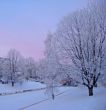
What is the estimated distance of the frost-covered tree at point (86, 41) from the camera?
24547mm

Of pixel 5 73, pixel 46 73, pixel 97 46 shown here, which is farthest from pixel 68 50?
pixel 5 73

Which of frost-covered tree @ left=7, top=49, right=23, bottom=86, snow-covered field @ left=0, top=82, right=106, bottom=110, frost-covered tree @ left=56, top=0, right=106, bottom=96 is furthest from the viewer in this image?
frost-covered tree @ left=7, top=49, right=23, bottom=86

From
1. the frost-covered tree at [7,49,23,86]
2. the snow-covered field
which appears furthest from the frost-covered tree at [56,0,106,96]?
the frost-covered tree at [7,49,23,86]

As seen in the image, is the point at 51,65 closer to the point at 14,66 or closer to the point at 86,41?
the point at 86,41

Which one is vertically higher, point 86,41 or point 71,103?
point 86,41

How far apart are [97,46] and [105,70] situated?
9.30ft

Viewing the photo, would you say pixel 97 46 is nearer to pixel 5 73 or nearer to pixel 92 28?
pixel 92 28

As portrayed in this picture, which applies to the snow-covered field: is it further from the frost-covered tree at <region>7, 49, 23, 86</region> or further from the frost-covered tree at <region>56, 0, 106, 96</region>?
the frost-covered tree at <region>7, 49, 23, 86</region>

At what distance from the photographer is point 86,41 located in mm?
25156

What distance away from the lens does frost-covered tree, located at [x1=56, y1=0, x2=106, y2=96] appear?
24.5 m

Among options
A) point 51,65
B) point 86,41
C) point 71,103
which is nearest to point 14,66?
point 51,65

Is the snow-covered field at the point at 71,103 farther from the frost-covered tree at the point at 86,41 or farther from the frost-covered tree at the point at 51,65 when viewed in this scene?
the frost-covered tree at the point at 86,41

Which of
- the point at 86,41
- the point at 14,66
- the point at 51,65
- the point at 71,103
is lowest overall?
the point at 71,103

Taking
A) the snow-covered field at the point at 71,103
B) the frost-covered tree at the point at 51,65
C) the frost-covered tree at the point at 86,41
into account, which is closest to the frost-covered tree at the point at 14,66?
the snow-covered field at the point at 71,103
